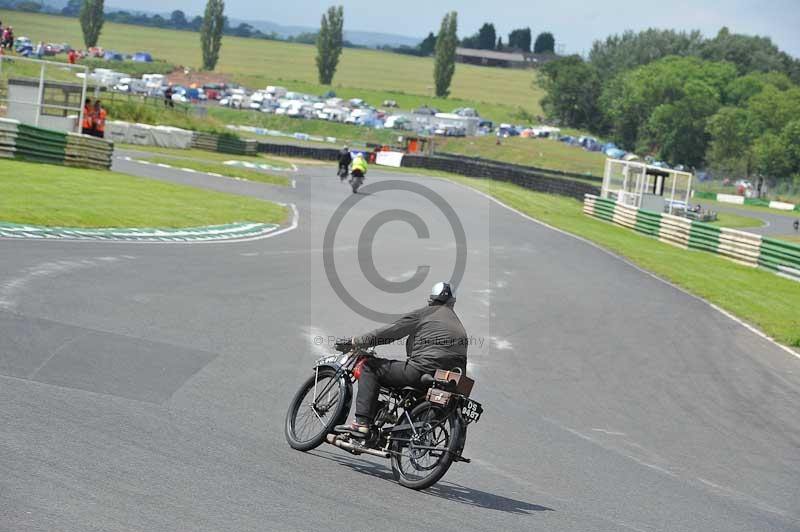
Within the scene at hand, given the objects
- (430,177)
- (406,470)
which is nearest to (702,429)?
(406,470)

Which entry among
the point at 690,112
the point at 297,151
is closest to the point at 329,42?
the point at 690,112

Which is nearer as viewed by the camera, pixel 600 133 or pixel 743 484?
pixel 743 484

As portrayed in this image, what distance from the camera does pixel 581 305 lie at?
2086cm

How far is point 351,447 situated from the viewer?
8555mm

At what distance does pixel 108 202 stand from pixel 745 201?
64.1 meters

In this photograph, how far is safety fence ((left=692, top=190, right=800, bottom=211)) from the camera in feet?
260

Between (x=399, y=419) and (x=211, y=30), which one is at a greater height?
(x=211, y=30)

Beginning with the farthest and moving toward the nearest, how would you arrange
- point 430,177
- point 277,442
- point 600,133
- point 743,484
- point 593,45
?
point 593,45 → point 600,133 → point 430,177 → point 743,484 → point 277,442

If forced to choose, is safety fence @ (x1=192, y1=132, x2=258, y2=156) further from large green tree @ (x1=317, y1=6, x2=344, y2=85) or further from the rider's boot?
large green tree @ (x1=317, y1=6, x2=344, y2=85)

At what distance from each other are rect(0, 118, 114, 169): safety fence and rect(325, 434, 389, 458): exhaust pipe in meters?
23.1

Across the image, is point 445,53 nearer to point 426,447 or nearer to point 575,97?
point 575,97

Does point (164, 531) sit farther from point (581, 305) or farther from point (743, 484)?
point (581, 305)

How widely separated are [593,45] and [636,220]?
161285 mm
